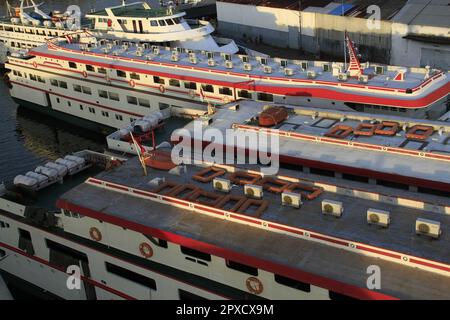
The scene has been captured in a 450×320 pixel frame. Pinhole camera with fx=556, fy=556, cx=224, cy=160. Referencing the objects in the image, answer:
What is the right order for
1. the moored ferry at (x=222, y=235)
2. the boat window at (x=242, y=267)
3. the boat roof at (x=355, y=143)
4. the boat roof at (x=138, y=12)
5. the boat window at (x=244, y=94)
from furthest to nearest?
the boat roof at (x=138, y=12), the boat window at (x=244, y=94), the boat roof at (x=355, y=143), the boat window at (x=242, y=267), the moored ferry at (x=222, y=235)

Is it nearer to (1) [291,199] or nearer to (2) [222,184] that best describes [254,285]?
(1) [291,199]

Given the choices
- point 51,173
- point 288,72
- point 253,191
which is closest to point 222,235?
point 253,191

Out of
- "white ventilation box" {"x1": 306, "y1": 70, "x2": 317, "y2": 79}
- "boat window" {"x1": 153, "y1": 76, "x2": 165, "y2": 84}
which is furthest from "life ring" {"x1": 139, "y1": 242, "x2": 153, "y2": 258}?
"boat window" {"x1": 153, "y1": 76, "x2": 165, "y2": 84}

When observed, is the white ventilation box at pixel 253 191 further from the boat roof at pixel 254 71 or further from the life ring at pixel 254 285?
the boat roof at pixel 254 71

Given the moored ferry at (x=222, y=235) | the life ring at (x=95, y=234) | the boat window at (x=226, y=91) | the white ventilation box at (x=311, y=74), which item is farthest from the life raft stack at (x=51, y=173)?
the white ventilation box at (x=311, y=74)

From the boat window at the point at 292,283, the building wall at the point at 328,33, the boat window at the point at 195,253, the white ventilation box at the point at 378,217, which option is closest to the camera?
the boat window at the point at 292,283

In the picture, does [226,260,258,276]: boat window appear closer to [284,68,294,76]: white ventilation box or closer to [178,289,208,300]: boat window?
[178,289,208,300]: boat window
